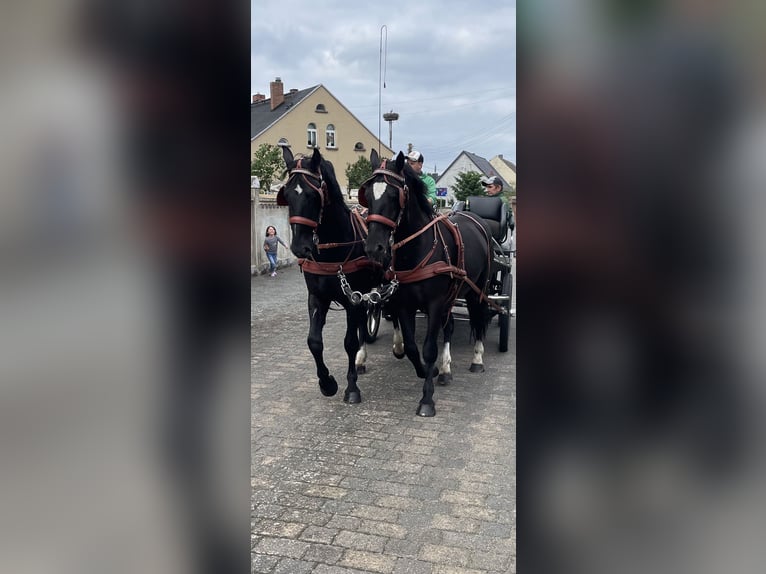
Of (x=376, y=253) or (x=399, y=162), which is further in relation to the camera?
(x=399, y=162)

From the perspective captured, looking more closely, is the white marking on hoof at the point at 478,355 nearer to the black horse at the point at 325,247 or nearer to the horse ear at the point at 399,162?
the black horse at the point at 325,247

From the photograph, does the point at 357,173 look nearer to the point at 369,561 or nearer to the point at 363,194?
the point at 363,194

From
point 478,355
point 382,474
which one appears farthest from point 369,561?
point 478,355

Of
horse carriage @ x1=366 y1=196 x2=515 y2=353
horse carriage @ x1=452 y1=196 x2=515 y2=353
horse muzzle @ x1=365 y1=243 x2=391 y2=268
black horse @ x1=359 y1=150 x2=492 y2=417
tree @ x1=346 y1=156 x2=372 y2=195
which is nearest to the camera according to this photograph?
horse muzzle @ x1=365 y1=243 x2=391 y2=268

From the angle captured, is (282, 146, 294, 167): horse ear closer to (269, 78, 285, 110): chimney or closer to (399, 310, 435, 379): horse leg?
(399, 310, 435, 379): horse leg

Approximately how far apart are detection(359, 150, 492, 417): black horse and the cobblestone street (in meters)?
0.48

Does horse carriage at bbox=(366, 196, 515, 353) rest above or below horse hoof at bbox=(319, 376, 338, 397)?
above

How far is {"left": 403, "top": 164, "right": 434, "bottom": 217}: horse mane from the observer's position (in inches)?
194

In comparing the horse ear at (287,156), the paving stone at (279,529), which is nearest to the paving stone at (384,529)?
the paving stone at (279,529)

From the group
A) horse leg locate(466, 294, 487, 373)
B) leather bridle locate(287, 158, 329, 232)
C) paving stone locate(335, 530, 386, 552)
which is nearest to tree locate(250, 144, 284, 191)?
horse leg locate(466, 294, 487, 373)

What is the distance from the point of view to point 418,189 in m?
5.09

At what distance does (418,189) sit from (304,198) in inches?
39.7

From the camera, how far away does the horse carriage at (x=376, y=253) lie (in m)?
4.66
